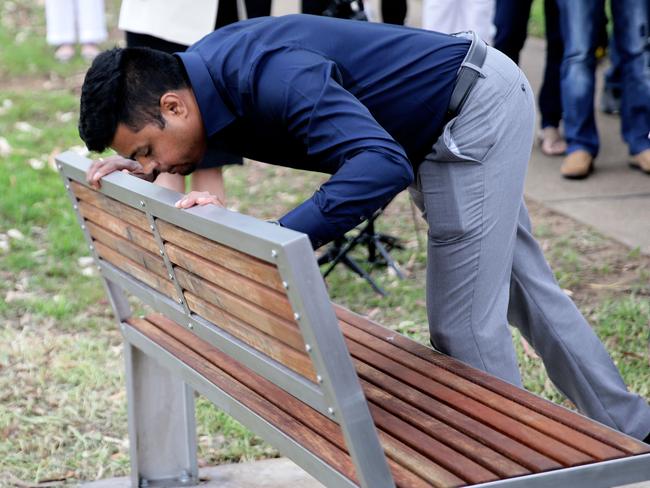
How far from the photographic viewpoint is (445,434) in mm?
2455

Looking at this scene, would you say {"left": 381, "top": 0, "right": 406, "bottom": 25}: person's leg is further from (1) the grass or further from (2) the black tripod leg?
(2) the black tripod leg

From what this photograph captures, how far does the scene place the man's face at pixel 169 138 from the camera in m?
2.74

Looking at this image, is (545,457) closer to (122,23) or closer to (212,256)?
(212,256)

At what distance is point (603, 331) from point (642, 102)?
85.8 inches

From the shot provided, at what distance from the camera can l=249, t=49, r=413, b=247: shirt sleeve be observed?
2455mm

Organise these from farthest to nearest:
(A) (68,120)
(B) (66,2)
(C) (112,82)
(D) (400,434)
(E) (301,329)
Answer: (B) (66,2) < (A) (68,120) < (C) (112,82) < (D) (400,434) < (E) (301,329)

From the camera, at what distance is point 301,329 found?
213 centimetres

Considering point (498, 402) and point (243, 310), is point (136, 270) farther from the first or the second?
point (498, 402)

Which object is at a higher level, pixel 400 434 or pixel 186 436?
pixel 400 434

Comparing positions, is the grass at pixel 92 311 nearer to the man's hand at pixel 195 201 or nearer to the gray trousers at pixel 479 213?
the gray trousers at pixel 479 213

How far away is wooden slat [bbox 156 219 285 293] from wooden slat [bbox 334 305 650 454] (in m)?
0.74

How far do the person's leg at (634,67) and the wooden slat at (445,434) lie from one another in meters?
3.93

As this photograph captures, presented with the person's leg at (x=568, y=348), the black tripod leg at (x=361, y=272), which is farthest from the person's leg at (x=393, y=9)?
the person's leg at (x=568, y=348)

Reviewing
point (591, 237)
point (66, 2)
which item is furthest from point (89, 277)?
point (66, 2)
